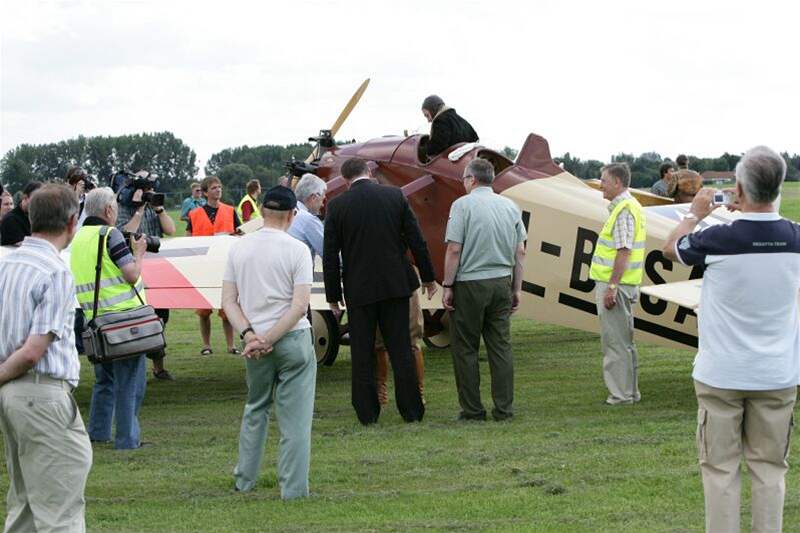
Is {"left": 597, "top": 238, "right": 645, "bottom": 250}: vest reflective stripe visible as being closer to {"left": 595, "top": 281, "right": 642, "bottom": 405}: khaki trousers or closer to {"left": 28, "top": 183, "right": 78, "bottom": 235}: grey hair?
{"left": 595, "top": 281, "right": 642, "bottom": 405}: khaki trousers

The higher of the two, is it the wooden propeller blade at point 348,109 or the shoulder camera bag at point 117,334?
the wooden propeller blade at point 348,109

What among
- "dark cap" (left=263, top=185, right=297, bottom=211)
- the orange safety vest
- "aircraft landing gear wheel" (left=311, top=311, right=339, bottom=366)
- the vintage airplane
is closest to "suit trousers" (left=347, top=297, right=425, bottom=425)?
the vintage airplane

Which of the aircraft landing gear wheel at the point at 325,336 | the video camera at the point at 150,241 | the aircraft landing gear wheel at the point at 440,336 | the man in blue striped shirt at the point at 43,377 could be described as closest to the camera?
the man in blue striped shirt at the point at 43,377

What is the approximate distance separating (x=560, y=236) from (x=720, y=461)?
5.43 m

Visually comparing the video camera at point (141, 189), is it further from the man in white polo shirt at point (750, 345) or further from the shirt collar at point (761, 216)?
the shirt collar at point (761, 216)

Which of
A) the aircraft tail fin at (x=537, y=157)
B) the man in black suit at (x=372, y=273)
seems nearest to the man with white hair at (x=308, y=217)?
the man in black suit at (x=372, y=273)

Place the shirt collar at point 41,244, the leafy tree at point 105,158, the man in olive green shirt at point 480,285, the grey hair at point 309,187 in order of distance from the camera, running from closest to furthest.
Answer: the shirt collar at point 41,244 < the man in olive green shirt at point 480,285 < the grey hair at point 309,187 < the leafy tree at point 105,158

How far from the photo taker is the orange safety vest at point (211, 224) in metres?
13.0

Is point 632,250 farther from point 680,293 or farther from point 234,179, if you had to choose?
point 234,179

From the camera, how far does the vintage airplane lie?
9.23 m

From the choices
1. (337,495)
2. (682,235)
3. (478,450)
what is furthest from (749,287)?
(478,450)

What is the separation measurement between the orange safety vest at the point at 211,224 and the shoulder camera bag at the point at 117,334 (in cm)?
559

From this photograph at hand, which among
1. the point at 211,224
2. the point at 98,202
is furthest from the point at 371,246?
the point at 211,224

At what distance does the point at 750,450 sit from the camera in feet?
14.4
